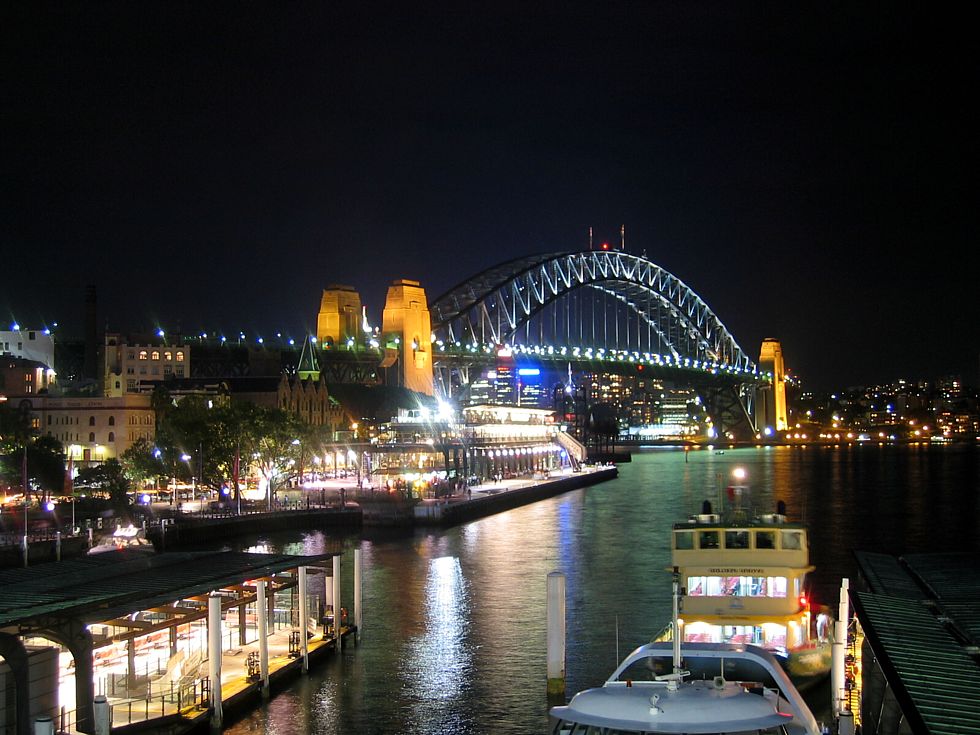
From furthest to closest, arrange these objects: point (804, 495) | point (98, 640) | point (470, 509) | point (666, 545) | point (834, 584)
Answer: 1. point (804, 495)
2. point (470, 509)
3. point (666, 545)
4. point (834, 584)
5. point (98, 640)

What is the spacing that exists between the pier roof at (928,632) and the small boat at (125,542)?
22.0 meters

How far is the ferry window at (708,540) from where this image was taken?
1991 cm

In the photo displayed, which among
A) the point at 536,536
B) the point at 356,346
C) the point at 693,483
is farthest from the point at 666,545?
the point at 356,346

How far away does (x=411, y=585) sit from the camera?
3291 centimetres

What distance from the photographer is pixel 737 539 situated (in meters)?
20.1

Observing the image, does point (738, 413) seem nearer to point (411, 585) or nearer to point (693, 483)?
point (693, 483)

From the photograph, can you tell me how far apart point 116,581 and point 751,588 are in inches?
392

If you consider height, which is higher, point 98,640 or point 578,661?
point 98,640

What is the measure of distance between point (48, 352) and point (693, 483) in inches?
2039

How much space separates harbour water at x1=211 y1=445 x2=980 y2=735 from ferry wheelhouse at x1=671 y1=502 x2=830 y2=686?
0.99 m

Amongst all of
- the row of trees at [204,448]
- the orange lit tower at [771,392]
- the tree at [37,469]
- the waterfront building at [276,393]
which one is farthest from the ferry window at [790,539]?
the orange lit tower at [771,392]

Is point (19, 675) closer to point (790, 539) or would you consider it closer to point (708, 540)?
point (708, 540)

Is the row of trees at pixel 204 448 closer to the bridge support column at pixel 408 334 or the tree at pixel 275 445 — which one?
the tree at pixel 275 445

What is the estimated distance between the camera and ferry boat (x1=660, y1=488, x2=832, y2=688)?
60.6 feet
